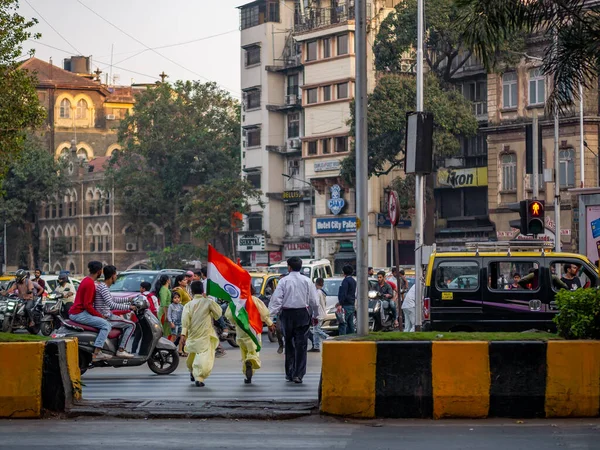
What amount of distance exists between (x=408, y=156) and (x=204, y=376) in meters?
7.45

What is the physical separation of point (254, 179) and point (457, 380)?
2664 inches

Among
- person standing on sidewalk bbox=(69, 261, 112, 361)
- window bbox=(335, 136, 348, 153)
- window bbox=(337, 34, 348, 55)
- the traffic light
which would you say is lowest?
person standing on sidewalk bbox=(69, 261, 112, 361)

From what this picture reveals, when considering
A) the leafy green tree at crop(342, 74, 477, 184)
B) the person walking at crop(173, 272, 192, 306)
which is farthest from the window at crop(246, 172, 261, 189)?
the person walking at crop(173, 272, 192, 306)

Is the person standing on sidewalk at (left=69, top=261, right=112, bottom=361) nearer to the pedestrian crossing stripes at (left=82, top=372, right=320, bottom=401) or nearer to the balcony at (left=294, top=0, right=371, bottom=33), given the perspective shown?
the pedestrian crossing stripes at (left=82, top=372, right=320, bottom=401)

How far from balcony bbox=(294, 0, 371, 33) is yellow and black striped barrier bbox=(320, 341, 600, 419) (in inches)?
2258

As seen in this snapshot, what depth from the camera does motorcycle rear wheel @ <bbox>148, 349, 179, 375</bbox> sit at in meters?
18.5

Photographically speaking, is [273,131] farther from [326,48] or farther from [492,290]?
[492,290]

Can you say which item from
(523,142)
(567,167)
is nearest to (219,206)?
(523,142)

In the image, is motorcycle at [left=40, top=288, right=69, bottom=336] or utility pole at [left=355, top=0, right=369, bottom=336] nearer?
utility pole at [left=355, top=0, right=369, bottom=336]

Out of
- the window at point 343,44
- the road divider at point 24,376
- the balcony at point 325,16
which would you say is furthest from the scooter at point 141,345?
the window at point 343,44

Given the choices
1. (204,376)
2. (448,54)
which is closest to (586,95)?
(448,54)

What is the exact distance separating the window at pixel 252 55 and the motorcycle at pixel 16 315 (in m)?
48.8

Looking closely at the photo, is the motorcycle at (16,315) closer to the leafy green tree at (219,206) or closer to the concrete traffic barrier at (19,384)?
the concrete traffic barrier at (19,384)

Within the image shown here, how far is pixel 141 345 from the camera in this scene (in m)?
18.1
